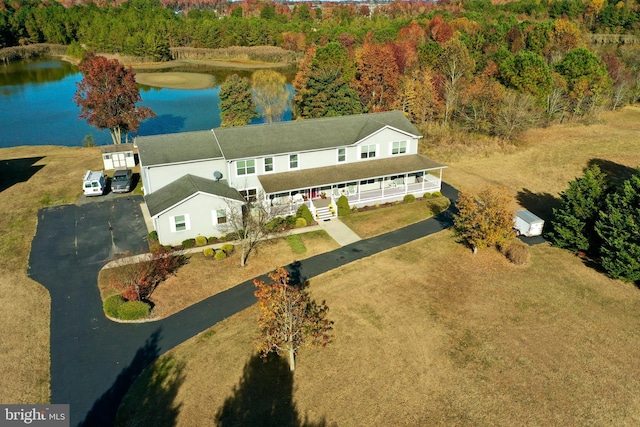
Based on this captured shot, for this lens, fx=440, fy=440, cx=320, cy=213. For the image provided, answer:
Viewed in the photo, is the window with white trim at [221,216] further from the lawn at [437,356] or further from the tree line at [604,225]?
the tree line at [604,225]

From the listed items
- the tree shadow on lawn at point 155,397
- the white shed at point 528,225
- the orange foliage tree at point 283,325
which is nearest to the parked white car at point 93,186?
the tree shadow on lawn at point 155,397

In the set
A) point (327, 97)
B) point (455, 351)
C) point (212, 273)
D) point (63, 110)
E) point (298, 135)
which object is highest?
point (298, 135)

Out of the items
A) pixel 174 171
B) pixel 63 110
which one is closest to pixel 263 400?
pixel 174 171

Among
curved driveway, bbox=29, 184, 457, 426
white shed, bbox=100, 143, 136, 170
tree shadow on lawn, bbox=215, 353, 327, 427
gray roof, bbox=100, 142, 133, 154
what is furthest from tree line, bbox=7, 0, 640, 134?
tree shadow on lawn, bbox=215, 353, 327, 427

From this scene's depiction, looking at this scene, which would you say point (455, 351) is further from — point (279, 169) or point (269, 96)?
point (269, 96)

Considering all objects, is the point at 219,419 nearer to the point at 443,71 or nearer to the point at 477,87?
the point at 477,87
